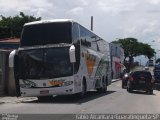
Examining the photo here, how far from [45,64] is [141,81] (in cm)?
1311

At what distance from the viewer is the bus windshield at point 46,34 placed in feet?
80.6

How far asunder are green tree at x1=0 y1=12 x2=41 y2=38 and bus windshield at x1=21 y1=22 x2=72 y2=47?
157 ft

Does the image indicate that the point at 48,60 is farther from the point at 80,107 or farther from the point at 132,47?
the point at 132,47

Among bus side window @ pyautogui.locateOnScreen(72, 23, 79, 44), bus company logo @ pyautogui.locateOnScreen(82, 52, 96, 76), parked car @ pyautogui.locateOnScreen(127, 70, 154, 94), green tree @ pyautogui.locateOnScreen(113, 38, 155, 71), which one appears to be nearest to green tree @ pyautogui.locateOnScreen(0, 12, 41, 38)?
parked car @ pyautogui.locateOnScreen(127, 70, 154, 94)

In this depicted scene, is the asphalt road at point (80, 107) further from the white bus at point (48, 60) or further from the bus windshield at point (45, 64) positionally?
the bus windshield at point (45, 64)

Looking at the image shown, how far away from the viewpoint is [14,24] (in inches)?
2958

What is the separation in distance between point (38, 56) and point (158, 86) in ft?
78.2

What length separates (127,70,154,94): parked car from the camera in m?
35.5

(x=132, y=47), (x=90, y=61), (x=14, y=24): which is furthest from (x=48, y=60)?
(x=132, y=47)

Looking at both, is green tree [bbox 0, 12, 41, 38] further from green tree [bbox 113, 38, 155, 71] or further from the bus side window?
green tree [bbox 113, 38, 155, 71]

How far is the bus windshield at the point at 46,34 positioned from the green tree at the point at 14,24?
48.0 meters

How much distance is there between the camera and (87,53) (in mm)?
27812

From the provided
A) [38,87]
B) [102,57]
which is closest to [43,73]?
[38,87]

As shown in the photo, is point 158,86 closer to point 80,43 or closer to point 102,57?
point 102,57
